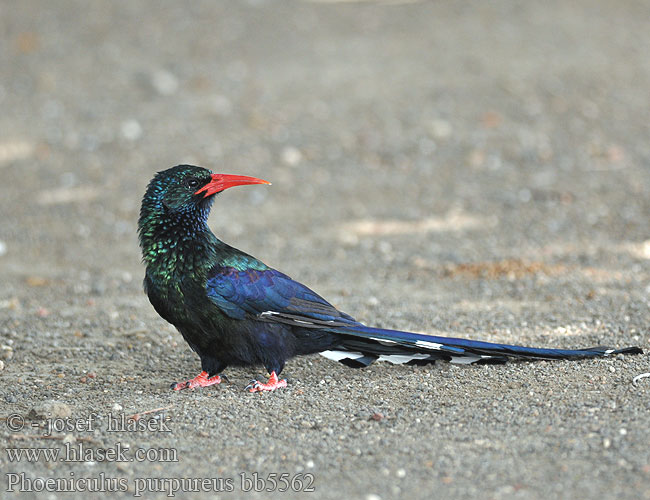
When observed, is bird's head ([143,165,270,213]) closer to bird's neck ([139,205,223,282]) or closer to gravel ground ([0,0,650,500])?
bird's neck ([139,205,223,282])

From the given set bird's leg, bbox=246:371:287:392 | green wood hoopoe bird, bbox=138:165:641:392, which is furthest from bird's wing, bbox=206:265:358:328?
bird's leg, bbox=246:371:287:392

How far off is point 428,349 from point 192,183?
162 centimetres

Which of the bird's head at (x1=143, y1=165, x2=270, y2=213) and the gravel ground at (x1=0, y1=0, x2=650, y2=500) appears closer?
the gravel ground at (x1=0, y1=0, x2=650, y2=500)

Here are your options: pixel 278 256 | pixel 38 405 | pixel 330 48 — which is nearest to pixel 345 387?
pixel 38 405

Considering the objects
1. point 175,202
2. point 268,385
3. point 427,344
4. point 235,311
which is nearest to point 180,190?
point 175,202

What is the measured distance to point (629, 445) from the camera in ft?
12.5

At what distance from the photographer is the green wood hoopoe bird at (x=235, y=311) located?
4.86 metres

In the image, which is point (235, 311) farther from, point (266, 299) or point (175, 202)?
point (175, 202)

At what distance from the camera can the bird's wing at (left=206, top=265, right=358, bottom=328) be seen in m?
4.85

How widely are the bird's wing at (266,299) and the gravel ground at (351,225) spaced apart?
15.1 inches

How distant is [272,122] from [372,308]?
4995 millimetres

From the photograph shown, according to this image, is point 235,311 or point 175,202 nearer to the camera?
point 235,311

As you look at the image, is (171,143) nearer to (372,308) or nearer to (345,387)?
(372,308)

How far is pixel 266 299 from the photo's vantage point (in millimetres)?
4941
